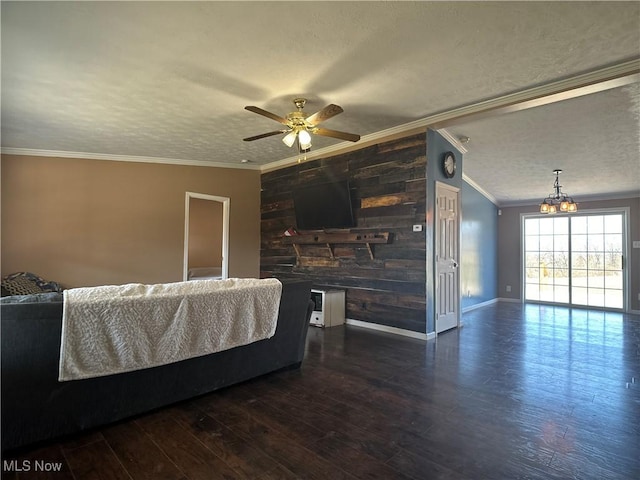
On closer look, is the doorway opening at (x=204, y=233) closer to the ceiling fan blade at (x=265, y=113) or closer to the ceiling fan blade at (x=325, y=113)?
the ceiling fan blade at (x=265, y=113)

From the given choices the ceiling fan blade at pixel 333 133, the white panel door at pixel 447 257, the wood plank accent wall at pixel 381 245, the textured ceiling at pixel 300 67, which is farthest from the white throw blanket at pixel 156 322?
the white panel door at pixel 447 257

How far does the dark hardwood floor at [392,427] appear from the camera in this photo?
5.73ft

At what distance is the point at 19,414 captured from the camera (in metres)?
1.78

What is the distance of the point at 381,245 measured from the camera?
187 inches

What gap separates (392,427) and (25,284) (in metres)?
5.01

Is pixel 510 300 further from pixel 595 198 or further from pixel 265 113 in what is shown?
pixel 265 113

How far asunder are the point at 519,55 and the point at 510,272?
20.8ft

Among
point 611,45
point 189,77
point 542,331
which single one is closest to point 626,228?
point 542,331

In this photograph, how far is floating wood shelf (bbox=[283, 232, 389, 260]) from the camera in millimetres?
4742

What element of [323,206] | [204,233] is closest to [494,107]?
[323,206]

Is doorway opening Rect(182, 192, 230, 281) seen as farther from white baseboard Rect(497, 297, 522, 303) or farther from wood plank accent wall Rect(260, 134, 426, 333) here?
white baseboard Rect(497, 297, 522, 303)

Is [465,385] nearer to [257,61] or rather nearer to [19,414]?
[19,414]

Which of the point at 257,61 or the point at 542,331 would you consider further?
the point at 542,331

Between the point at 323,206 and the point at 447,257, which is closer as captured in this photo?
the point at 447,257
